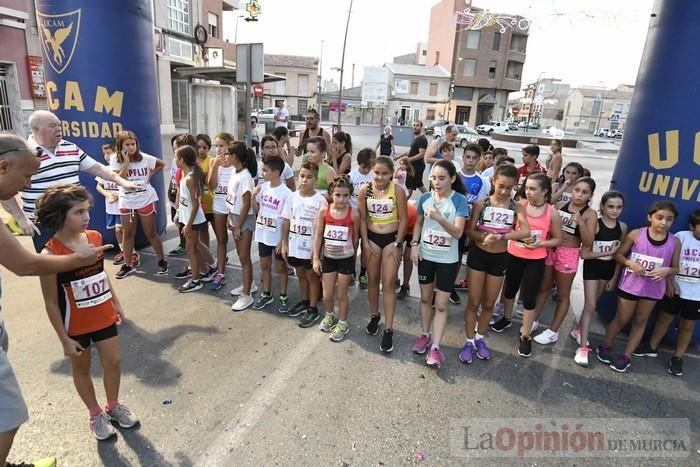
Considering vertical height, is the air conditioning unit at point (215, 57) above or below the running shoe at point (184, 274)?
above

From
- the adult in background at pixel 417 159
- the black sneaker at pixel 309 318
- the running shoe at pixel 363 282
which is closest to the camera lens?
the black sneaker at pixel 309 318

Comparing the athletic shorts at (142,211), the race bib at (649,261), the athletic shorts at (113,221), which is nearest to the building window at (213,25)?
the athletic shorts at (113,221)

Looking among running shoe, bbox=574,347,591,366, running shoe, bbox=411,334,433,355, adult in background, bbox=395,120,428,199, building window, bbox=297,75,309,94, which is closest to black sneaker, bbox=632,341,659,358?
running shoe, bbox=574,347,591,366

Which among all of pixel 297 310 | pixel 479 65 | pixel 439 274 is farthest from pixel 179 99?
pixel 479 65

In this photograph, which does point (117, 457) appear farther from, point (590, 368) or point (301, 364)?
point (590, 368)

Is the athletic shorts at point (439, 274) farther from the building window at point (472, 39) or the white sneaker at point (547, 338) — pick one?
the building window at point (472, 39)

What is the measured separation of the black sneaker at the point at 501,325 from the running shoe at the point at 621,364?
1.00 metres

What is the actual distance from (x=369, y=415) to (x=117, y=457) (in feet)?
5.45

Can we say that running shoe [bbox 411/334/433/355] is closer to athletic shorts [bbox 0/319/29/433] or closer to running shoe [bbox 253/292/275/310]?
running shoe [bbox 253/292/275/310]

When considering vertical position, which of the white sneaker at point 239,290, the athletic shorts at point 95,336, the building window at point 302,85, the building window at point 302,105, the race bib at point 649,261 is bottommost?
the white sneaker at point 239,290

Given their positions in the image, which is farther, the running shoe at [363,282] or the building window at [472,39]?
the building window at [472,39]

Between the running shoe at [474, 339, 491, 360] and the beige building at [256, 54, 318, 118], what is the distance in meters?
55.9

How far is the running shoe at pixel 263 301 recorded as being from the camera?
184 inches

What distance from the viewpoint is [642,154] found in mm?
4121
